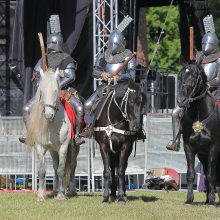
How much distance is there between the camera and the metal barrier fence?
1948 centimetres

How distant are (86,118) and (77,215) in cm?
360

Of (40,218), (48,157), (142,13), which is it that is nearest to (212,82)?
(40,218)

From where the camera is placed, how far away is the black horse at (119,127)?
48.1 ft

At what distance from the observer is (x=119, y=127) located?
14.9 m

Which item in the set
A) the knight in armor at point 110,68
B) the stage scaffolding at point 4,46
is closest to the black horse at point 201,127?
the knight in armor at point 110,68

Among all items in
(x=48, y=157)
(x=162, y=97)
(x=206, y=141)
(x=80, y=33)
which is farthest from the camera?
(x=162, y=97)

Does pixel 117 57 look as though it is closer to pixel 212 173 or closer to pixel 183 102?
pixel 183 102

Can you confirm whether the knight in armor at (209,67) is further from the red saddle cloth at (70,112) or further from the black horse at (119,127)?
the red saddle cloth at (70,112)

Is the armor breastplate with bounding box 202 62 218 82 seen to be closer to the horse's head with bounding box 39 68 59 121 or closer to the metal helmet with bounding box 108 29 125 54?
the metal helmet with bounding box 108 29 125 54

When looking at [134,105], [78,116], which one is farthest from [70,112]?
[134,105]

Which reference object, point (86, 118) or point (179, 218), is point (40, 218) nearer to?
point (179, 218)

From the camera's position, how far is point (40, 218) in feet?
41.7

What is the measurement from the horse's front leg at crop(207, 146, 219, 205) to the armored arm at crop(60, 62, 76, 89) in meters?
2.86

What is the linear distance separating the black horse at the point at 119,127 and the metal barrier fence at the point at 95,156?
4.22m
